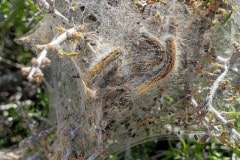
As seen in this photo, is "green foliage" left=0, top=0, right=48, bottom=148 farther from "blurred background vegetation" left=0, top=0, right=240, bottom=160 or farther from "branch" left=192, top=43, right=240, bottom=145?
"branch" left=192, top=43, right=240, bottom=145

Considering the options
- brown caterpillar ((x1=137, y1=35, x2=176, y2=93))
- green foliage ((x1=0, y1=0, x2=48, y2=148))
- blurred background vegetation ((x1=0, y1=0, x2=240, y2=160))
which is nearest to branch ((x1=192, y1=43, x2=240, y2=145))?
brown caterpillar ((x1=137, y1=35, x2=176, y2=93))

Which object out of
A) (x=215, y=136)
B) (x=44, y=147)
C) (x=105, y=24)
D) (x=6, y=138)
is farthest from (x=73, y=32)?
(x=6, y=138)

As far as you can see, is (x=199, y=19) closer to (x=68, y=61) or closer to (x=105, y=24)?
(x=105, y=24)

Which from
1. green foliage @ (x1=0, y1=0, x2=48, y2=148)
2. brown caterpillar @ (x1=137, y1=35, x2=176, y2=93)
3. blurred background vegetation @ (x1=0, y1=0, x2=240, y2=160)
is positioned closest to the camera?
brown caterpillar @ (x1=137, y1=35, x2=176, y2=93)

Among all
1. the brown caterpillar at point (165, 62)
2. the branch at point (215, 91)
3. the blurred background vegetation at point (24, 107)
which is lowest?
the blurred background vegetation at point (24, 107)

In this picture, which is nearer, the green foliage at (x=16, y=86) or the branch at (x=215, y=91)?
the branch at (x=215, y=91)

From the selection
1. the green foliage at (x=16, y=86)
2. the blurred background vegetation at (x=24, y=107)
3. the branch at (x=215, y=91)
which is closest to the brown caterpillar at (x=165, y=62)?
the branch at (x=215, y=91)

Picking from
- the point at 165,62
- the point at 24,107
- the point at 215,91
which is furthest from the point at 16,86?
the point at 215,91

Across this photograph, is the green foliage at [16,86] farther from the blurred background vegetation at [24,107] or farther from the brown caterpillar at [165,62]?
the brown caterpillar at [165,62]

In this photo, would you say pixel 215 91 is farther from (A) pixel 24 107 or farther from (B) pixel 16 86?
(B) pixel 16 86
